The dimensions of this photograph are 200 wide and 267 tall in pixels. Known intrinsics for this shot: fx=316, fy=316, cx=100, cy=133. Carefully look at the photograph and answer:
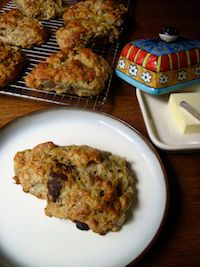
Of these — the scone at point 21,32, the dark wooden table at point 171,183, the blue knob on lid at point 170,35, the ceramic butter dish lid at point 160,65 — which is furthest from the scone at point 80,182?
the scone at point 21,32

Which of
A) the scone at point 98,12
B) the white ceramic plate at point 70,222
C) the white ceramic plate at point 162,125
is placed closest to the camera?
the white ceramic plate at point 70,222

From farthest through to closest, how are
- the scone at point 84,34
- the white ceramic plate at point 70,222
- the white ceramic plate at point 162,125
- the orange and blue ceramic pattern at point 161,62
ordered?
the scone at point 84,34 < the orange and blue ceramic pattern at point 161,62 < the white ceramic plate at point 162,125 < the white ceramic plate at point 70,222

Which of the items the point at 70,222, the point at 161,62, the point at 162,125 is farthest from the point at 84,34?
the point at 70,222

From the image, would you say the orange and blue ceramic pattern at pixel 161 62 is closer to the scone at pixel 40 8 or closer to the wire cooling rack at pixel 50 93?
the wire cooling rack at pixel 50 93

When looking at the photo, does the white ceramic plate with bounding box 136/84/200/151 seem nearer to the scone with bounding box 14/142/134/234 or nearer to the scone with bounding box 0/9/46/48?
the scone with bounding box 14/142/134/234

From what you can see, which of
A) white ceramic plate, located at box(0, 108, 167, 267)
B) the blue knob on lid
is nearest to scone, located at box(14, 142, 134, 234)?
white ceramic plate, located at box(0, 108, 167, 267)

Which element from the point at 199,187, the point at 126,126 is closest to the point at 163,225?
the point at 199,187
